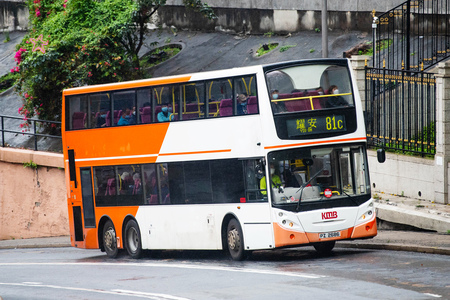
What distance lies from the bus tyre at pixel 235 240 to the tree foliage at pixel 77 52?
13095mm

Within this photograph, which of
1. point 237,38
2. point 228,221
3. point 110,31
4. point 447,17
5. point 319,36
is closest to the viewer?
point 228,221

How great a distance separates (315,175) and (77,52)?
1545cm

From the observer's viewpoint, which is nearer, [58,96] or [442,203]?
[442,203]

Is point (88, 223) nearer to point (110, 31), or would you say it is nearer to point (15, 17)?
point (110, 31)

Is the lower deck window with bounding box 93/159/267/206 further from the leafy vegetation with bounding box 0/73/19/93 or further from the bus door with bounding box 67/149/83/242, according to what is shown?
the leafy vegetation with bounding box 0/73/19/93

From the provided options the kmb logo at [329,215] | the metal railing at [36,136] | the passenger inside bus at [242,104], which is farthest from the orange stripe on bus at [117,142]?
the metal railing at [36,136]

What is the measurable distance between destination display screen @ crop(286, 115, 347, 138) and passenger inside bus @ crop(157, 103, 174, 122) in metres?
3.43

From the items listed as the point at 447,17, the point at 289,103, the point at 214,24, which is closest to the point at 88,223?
the point at 289,103

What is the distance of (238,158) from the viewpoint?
17.2m

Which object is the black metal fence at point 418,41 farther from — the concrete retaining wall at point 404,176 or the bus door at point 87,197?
the bus door at point 87,197

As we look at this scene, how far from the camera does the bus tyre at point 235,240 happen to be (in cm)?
1712

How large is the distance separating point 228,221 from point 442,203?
5.52 m

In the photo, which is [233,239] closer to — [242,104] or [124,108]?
[242,104]

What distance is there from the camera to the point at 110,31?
98.2ft
